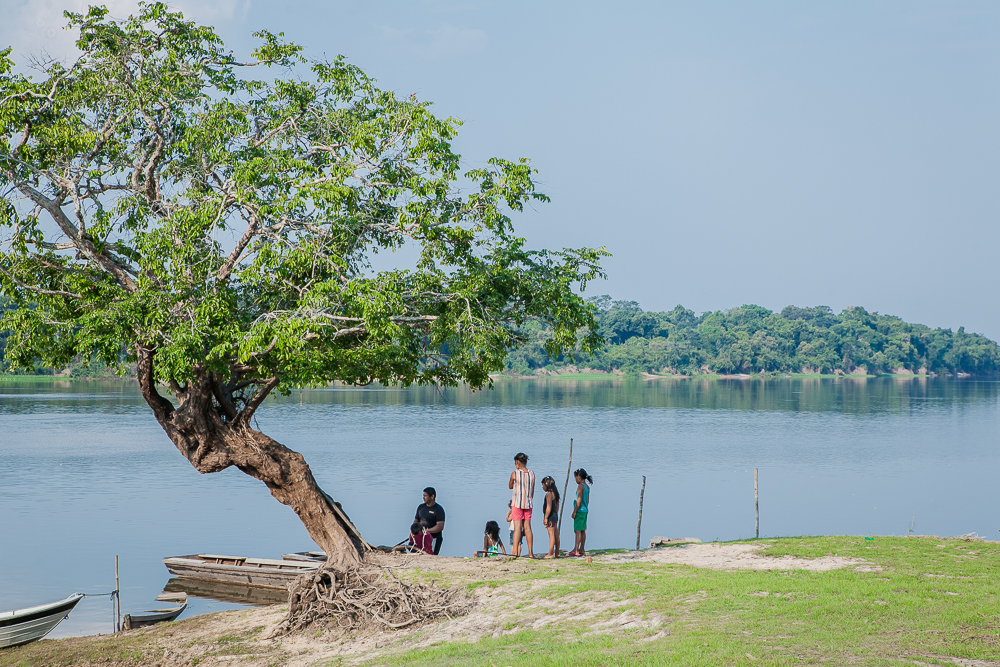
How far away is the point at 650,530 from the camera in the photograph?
2705 centimetres

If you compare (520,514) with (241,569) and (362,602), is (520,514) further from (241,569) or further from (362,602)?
(241,569)

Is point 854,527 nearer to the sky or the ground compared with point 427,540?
nearer to the ground

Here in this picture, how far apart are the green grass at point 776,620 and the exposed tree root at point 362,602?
4.56 ft

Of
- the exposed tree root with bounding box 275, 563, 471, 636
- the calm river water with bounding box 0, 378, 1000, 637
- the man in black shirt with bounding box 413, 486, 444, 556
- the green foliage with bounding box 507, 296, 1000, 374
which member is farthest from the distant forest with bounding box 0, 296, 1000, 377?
the exposed tree root with bounding box 275, 563, 471, 636

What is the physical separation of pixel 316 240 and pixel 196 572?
29.9 feet

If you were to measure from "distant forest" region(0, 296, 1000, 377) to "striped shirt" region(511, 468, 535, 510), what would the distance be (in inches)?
3862

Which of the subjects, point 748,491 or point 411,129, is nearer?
point 411,129

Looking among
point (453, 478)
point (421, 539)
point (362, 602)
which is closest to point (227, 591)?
point (421, 539)

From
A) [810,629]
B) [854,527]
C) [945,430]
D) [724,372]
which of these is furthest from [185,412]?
[724,372]

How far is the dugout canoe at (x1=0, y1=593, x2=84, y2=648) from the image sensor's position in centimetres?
1339

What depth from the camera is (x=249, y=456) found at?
1472cm

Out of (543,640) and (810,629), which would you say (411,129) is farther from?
(810,629)

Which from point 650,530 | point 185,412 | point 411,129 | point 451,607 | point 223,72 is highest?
point 223,72

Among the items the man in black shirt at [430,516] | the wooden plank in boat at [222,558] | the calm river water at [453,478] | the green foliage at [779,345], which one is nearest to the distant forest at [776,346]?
the green foliage at [779,345]
